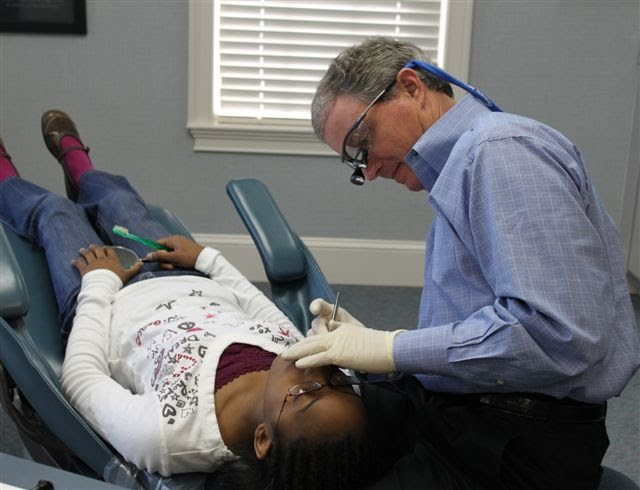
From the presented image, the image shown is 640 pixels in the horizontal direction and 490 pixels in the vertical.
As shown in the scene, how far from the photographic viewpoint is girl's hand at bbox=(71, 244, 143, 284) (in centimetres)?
186

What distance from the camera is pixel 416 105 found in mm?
1254

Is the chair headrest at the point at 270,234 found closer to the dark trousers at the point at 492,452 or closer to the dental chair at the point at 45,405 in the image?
the dental chair at the point at 45,405

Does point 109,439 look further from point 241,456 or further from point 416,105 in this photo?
point 416,105

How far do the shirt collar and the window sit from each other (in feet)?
7.08

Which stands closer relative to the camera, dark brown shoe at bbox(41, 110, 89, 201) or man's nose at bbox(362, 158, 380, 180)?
man's nose at bbox(362, 158, 380, 180)

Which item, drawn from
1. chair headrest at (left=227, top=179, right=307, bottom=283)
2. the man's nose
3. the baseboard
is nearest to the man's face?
the man's nose

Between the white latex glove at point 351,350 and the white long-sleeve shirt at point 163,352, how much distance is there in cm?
24

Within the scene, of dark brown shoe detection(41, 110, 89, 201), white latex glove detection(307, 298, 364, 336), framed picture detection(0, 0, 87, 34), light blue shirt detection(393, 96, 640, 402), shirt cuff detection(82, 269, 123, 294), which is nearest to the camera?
light blue shirt detection(393, 96, 640, 402)

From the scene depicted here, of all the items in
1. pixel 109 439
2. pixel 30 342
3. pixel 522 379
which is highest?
pixel 522 379

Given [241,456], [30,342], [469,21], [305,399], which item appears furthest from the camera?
[469,21]

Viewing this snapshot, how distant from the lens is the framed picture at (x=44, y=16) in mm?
3191

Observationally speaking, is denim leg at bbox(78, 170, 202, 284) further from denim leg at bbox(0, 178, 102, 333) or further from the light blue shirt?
the light blue shirt

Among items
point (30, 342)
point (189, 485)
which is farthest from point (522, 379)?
point (30, 342)

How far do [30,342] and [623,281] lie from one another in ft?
3.60
